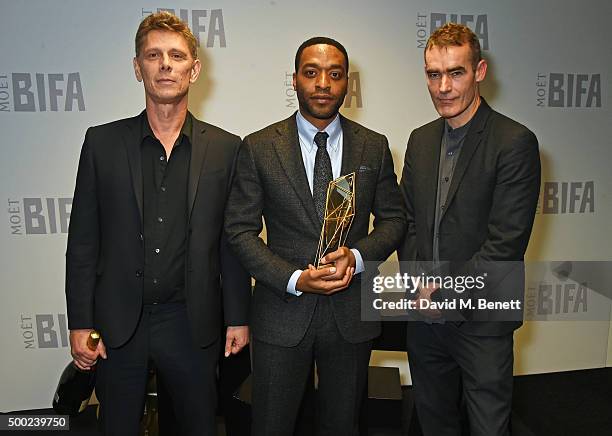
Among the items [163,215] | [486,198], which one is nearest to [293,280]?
[163,215]

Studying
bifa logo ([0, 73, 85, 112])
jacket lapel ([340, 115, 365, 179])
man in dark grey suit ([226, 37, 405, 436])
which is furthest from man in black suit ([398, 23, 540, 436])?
bifa logo ([0, 73, 85, 112])

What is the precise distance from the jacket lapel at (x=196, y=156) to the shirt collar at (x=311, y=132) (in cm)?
31

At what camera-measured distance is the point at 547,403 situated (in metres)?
3.07

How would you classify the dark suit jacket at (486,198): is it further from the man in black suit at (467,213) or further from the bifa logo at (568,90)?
the bifa logo at (568,90)

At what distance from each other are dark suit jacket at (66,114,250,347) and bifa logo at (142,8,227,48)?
1.10 m

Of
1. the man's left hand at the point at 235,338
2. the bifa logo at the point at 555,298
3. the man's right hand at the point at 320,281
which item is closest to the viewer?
the man's right hand at the point at 320,281

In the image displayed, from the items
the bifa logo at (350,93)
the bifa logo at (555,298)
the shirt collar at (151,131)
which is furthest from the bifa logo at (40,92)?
the bifa logo at (555,298)

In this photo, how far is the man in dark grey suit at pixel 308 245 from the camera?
6.05 feet

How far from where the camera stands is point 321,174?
1886mm

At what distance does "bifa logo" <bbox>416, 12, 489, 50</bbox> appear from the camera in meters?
3.02

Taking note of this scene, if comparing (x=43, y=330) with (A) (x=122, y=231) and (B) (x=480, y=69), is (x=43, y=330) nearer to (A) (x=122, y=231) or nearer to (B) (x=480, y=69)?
(A) (x=122, y=231)

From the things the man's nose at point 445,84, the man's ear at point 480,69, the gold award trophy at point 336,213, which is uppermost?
the man's ear at point 480,69

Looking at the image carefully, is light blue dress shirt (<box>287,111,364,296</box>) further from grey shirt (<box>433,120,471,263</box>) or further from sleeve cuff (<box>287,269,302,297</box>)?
grey shirt (<box>433,120,471,263</box>)

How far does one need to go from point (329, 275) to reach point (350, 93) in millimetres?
1492
